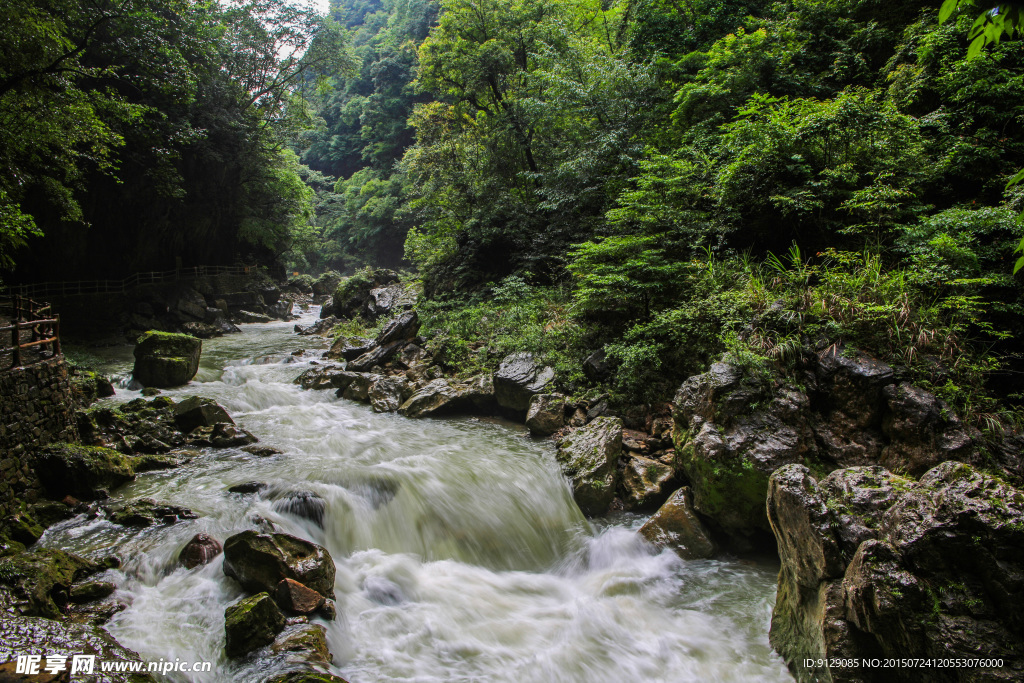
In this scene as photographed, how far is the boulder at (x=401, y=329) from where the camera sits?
14312 mm

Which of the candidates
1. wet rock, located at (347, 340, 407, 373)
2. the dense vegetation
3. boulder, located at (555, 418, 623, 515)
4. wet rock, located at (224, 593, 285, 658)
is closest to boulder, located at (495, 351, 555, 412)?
boulder, located at (555, 418, 623, 515)

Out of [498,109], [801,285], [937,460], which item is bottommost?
[937,460]

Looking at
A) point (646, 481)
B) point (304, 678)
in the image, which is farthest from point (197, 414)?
point (646, 481)

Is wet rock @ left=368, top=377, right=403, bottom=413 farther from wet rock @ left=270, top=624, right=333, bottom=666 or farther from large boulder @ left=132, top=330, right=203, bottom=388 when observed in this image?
wet rock @ left=270, top=624, right=333, bottom=666

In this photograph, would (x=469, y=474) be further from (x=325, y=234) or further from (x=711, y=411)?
(x=325, y=234)

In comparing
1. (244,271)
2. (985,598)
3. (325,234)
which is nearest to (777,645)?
(985,598)

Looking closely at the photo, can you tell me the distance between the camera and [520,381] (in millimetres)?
10000

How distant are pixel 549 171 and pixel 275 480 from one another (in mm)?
11786

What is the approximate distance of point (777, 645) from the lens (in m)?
4.44

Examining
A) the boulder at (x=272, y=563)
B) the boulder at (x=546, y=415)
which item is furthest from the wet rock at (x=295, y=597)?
the boulder at (x=546, y=415)

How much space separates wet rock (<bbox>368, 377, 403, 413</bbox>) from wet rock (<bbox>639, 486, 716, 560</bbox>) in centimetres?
686

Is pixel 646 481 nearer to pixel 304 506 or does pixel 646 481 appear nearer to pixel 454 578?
pixel 454 578

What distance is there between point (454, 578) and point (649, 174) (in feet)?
28.3

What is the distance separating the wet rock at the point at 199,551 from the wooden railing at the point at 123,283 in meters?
15.5
